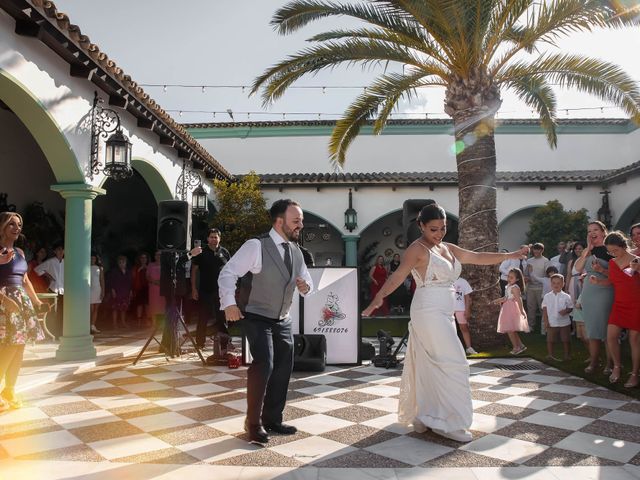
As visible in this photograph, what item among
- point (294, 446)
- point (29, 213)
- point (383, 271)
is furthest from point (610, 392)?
point (29, 213)

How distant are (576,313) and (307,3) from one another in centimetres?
666

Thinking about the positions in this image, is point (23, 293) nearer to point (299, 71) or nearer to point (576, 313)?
point (299, 71)

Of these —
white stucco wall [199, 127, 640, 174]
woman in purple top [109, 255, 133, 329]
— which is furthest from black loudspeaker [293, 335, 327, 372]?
white stucco wall [199, 127, 640, 174]

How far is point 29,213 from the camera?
11680 millimetres

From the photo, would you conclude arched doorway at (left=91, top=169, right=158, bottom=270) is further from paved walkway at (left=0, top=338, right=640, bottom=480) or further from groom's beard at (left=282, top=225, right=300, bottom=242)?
groom's beard at (left=282, top=225, right=300, bottom=242)

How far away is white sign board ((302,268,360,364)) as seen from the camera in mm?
7562

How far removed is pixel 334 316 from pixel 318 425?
10.2 feet

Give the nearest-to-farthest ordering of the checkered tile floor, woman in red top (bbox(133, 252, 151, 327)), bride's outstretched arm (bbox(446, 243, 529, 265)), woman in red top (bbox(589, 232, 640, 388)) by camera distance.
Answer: the checkered tile floor → bride's outstretched arm (bbox(446, 243, 529, 265)) → woman in red top (bbox(589, 232, 640, 388)) → woman in red top (bbox(133, 252, 151, 327))

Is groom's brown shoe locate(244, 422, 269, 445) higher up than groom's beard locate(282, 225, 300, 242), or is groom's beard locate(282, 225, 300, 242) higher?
groom's beard locate(282, 225, 300, 242)

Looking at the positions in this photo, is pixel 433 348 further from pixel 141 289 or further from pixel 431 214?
pixel 141 289

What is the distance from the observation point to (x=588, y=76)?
954 centimetres

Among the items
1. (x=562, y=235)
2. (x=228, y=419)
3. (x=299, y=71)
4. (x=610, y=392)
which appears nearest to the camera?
(x=228, y=419)

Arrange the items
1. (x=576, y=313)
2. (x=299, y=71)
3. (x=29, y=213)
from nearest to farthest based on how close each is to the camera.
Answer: (x=576, y=313) < (x=299, y=71) < (x=29, y=213)

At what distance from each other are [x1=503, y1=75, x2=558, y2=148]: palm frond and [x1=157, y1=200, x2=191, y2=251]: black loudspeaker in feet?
20.9
